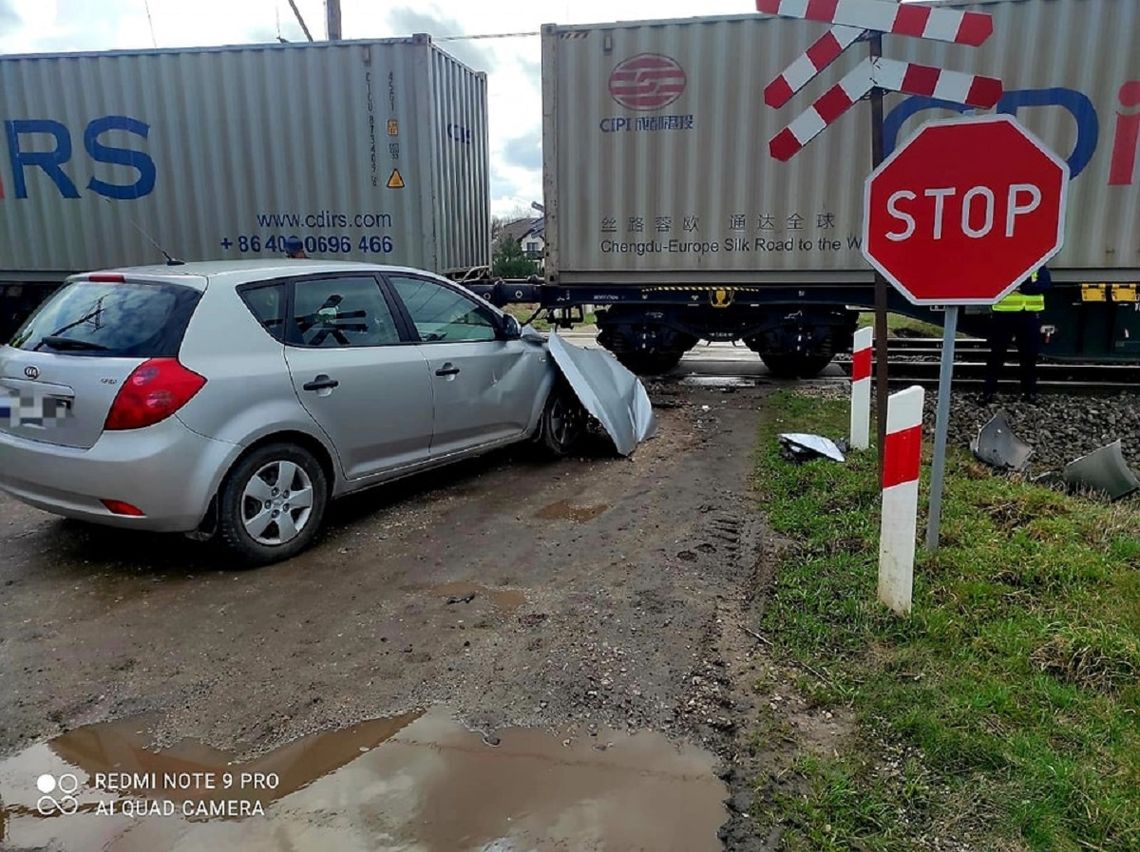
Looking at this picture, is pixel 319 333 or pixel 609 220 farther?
pixel 609 220

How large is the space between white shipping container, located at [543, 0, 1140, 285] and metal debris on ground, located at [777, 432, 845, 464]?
10.8 ft

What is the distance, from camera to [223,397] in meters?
3.92

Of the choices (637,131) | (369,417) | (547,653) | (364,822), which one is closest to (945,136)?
(547,653)

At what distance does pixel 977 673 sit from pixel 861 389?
3.24m

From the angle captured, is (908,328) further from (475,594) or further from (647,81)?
(475,594)

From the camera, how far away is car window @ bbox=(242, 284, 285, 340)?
13.8ft

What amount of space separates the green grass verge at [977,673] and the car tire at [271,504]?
2417 millimetres

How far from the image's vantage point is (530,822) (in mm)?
2404

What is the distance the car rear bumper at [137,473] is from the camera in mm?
3742

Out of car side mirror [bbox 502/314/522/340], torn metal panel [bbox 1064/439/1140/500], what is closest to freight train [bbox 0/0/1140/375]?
torn metal panel [bbox 1064/439/1140/500]

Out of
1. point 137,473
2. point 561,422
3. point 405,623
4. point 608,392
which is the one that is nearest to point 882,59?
point 608,392

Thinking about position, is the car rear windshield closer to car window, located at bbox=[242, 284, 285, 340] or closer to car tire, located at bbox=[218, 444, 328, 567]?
car window, located at bbox=[242, 284, 285, 340]

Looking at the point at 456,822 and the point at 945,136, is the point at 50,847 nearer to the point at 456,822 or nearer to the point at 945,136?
the point at 456,822

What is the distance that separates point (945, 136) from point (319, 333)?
321 centimetres
